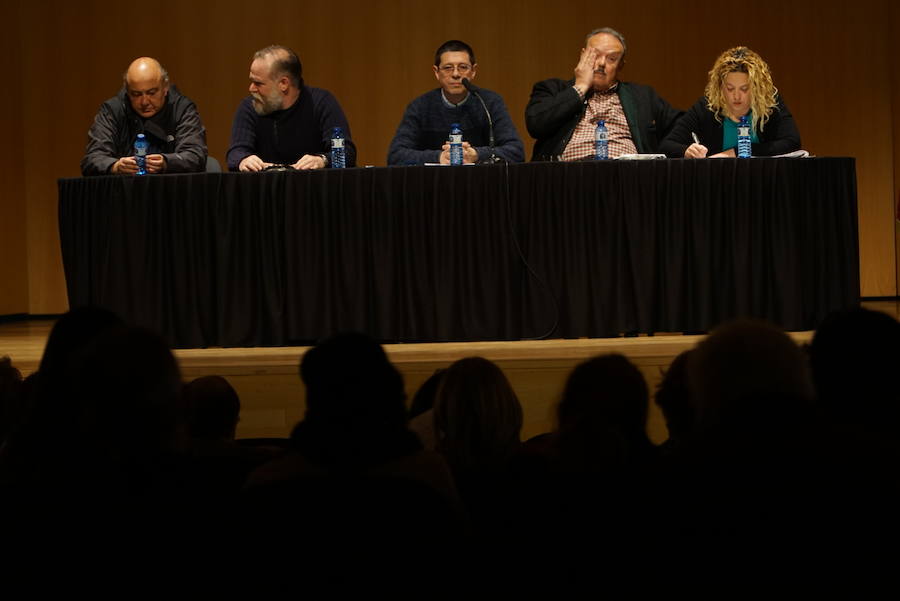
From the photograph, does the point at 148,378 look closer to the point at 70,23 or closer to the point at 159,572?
the point at 159,572

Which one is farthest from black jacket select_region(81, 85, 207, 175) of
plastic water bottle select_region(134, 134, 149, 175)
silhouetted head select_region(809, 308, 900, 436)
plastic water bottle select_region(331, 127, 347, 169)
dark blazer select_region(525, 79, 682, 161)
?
silhouetted head select_region(809, 308, 900, 436)

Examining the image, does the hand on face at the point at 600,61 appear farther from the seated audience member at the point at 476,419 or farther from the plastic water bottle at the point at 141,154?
the seated audience member at the point at 476,419

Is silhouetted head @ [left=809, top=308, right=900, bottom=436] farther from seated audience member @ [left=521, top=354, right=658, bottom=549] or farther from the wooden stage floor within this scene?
the wooden stage floor

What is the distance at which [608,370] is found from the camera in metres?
2.01

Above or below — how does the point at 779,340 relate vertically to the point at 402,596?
above

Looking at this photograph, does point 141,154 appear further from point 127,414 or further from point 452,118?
point 127,414

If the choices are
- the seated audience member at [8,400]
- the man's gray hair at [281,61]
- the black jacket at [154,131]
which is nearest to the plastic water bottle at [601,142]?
the man's gray hair at [281,61]

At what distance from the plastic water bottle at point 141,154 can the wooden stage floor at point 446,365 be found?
96 centimetres

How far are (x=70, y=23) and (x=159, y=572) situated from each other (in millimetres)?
7373

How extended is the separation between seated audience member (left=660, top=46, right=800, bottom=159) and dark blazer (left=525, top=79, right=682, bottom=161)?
0.11 meters

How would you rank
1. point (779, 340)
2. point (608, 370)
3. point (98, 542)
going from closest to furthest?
point (98, 542) < point (779, 340) < point (608, 370)

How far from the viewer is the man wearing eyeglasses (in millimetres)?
5059

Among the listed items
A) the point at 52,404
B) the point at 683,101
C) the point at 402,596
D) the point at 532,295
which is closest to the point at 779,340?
the point at 402,596

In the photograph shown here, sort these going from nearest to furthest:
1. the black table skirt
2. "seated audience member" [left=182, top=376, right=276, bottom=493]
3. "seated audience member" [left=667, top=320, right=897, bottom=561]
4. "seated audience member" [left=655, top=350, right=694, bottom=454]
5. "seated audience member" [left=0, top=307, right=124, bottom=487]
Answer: "seated audience member" [left=667, top=320, right=897, bottom=561]
"seated audience member" [left=0, top=307, right=124, bottom=487]
"seated audience member" [left=182, top=376, right=276, bottom=493]
"seated audience member" [left=655, top=350, right=694, bottom=454]
the black table skirt
